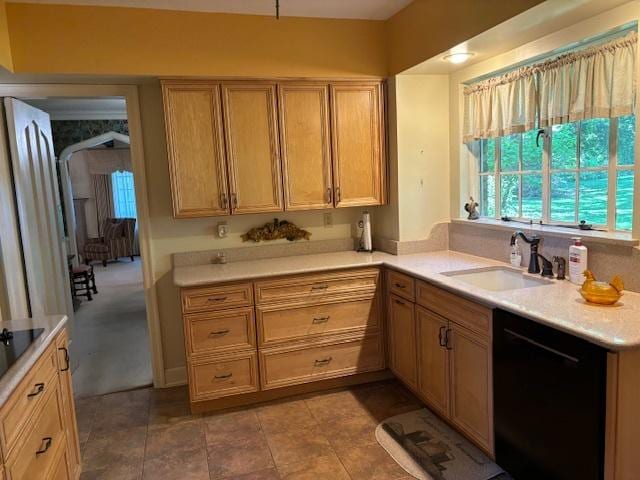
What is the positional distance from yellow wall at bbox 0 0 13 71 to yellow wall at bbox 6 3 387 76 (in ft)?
0.10

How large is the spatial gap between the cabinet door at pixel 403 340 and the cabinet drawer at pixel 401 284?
0.04 metres

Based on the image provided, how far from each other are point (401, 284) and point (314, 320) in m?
0.63

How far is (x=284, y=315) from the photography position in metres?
3.07

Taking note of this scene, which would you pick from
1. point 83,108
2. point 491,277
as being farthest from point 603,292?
point 83,108

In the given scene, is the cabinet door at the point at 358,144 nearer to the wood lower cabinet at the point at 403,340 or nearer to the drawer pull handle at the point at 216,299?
the wood lower cabinet at the point at 403,340

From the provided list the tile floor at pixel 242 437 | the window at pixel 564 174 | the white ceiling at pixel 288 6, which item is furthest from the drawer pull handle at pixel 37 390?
the window at pixel 564 174

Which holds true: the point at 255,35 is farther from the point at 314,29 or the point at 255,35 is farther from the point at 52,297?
the point at 52,297

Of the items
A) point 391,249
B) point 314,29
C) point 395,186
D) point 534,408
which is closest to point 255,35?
point 314,29

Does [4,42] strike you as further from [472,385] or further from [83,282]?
[83,282]

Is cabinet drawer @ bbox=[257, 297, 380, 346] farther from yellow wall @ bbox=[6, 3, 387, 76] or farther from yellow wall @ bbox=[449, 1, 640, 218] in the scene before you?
yellow wall @ bbox=[6, 3, 387, 76]

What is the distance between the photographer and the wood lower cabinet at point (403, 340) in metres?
2.94

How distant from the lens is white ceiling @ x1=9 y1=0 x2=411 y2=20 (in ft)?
9.25

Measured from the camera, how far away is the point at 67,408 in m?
2.18

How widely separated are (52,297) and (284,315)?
1.92 metres
